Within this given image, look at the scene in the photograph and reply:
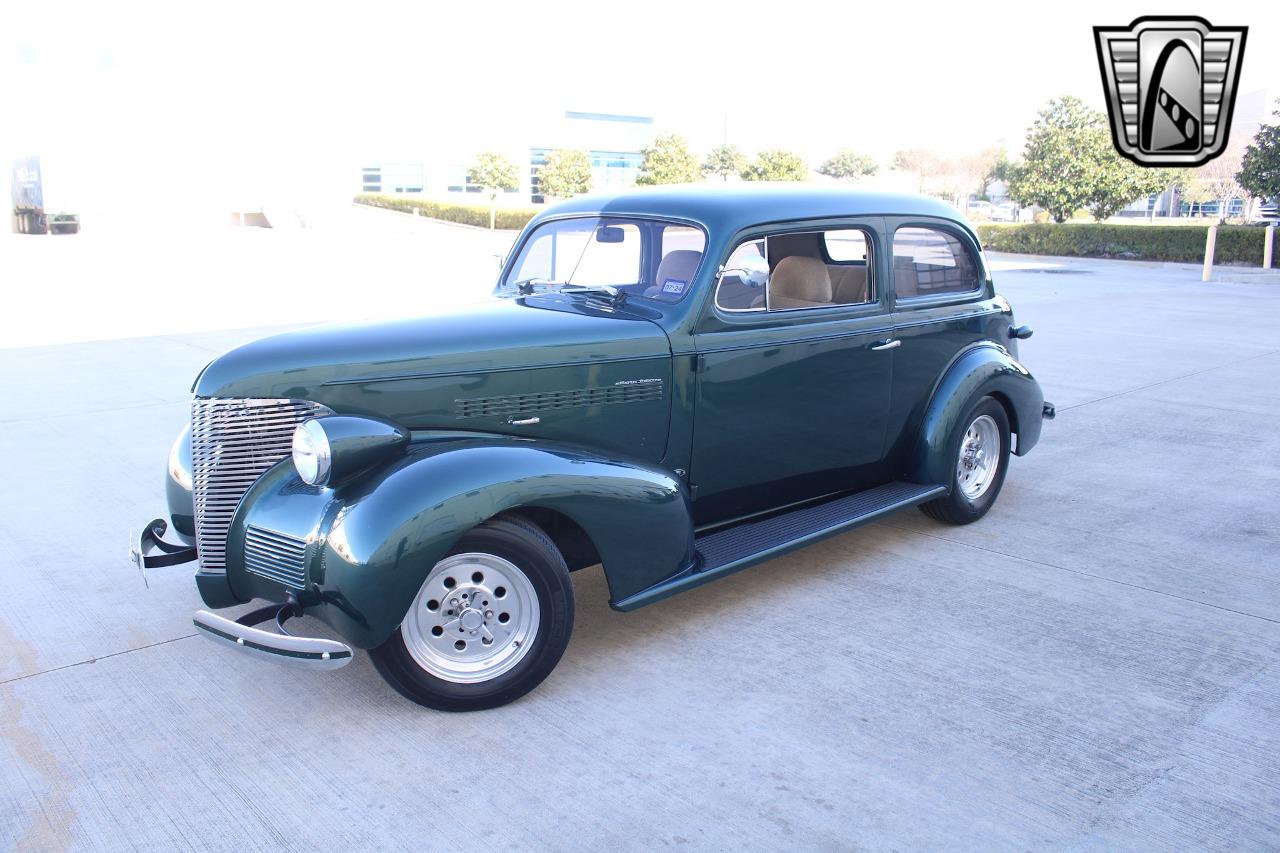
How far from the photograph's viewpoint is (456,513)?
129 inches

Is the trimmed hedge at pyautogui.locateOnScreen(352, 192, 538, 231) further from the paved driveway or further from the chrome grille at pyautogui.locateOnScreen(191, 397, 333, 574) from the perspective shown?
the chrome grille at pyautogui.locateOnScreen(191, 397, 333, 574)

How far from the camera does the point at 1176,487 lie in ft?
19.8

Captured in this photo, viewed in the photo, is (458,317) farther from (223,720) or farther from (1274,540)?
(1274,540)

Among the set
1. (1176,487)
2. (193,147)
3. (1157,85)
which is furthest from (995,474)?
(193,147)

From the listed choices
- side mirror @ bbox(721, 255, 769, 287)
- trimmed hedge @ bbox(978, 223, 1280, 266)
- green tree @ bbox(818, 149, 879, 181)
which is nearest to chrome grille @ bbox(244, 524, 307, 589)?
side mirror @ bbox(721, 255, 769, 287)

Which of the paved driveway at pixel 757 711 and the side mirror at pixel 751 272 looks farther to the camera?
the side mirror at pixel 751 272

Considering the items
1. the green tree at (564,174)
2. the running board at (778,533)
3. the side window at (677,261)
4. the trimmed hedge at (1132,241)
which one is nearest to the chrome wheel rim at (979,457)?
the running board at (778,533)

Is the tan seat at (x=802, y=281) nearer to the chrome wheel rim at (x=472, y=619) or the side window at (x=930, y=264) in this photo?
the side window at (x=930, y=264)

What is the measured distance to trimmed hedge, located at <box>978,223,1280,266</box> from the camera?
22.7 m

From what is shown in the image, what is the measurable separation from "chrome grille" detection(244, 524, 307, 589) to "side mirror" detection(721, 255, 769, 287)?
1.98m

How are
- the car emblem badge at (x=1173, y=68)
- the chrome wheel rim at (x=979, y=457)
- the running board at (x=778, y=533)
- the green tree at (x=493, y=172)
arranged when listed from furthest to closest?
the green tree at (x=493, y=172)
the car emblem badge at (x=1173, y=68)
the chrome wheel rim at (x=979, y=457)
the running board at (x=778, y=533)

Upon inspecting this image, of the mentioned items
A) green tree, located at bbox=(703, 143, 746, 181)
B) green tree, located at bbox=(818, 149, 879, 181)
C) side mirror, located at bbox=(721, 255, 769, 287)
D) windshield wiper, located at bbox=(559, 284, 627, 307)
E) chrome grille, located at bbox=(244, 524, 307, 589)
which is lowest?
chrome grille, located at bbox=(244, 524, 307, 589)

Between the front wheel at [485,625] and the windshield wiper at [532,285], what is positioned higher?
the windshield wiper at [532,285]

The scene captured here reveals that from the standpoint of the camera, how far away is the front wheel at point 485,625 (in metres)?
3.40
